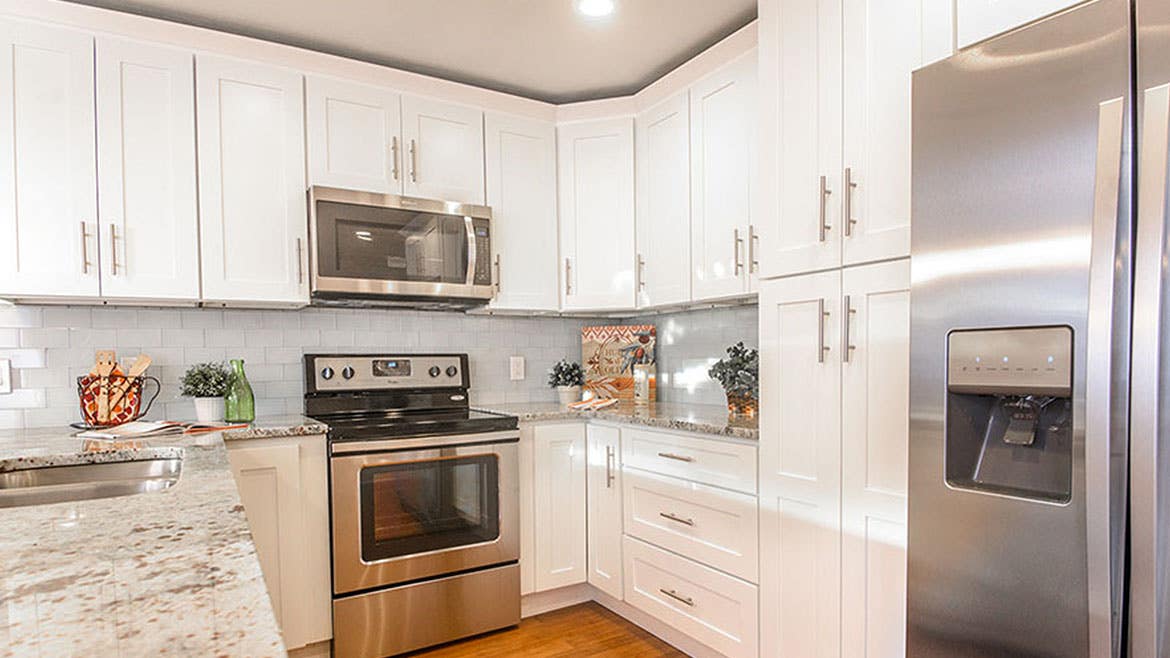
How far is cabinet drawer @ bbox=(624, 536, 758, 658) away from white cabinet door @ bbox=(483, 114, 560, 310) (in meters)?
1.19

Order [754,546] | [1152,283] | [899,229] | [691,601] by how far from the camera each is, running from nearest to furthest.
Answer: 1. [1152,283]
2. [899,229]
3. [754,546]
4. [691,601]

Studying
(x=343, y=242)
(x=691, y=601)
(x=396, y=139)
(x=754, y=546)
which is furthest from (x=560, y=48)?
(x=691, y=601)

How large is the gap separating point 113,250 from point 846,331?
93.6 inches

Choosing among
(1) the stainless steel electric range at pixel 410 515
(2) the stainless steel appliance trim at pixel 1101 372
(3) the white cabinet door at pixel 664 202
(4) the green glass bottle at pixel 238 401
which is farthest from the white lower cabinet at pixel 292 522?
(2) the stainless steel appliance trim at pixel 1101 372

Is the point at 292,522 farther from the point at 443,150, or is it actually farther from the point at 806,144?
the point at 806,144

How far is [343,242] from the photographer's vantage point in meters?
2.50

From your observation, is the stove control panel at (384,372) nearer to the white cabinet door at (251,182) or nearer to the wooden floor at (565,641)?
the white cabinet door at (251,182)

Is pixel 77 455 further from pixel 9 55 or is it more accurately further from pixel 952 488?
pixel 952 488

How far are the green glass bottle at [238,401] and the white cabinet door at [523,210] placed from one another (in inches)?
41.4

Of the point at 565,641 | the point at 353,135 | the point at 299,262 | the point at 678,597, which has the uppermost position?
the point at 353,135

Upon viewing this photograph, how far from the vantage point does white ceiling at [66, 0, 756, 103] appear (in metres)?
2.29

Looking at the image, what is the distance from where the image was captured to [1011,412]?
4.14 ft

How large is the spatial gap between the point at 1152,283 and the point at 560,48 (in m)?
2.19

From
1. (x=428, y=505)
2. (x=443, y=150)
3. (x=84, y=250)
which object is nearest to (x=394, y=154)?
(x=443, y=150)
